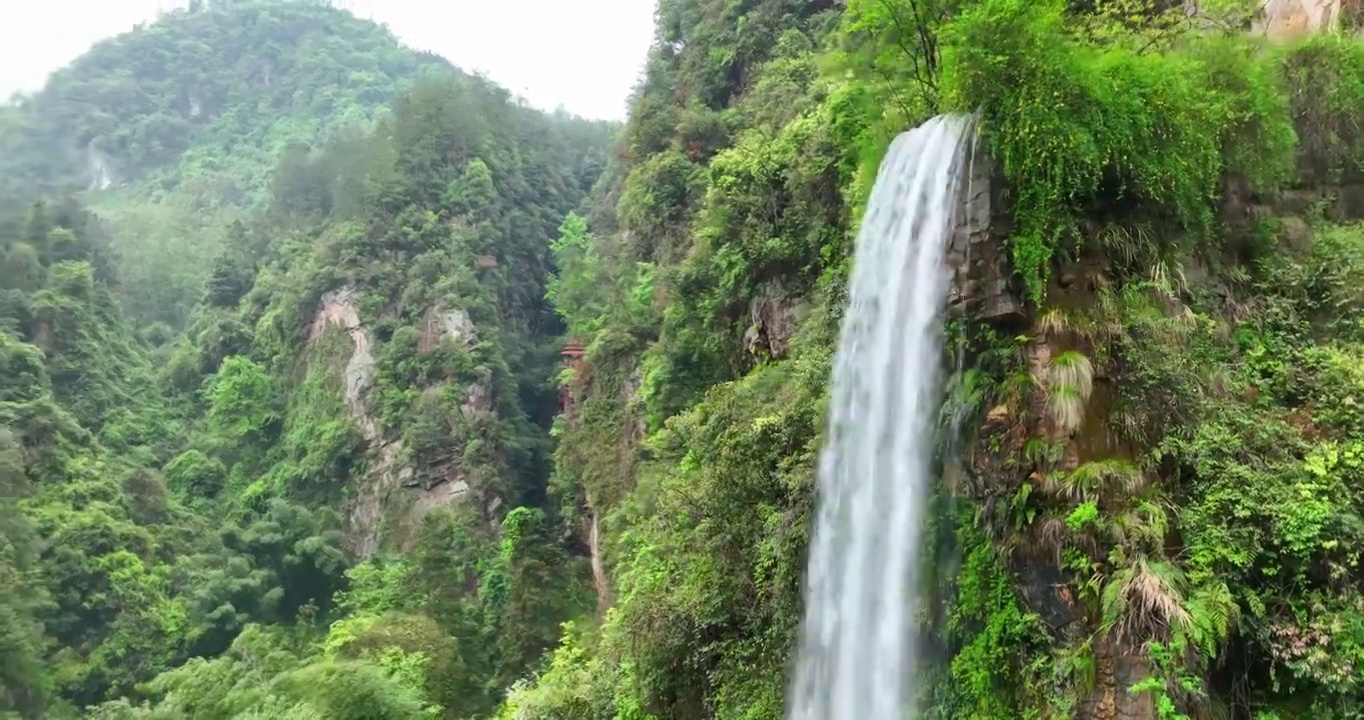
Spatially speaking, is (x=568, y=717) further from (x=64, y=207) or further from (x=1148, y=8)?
(x=64, y=207)

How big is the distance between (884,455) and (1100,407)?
5.82 ft

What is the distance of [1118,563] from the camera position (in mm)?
5410

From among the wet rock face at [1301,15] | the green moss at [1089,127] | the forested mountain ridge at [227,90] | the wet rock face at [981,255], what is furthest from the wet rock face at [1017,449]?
the forested mountain ridge at [227,90]

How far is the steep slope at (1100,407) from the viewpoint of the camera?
5203mm

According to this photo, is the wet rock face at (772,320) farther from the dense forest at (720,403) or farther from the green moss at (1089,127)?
the green moss at (1089,127)

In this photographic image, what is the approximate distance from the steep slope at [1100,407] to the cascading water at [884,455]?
26cm

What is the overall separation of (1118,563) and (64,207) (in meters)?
38.1

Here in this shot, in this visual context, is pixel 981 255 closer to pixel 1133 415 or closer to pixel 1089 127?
pixel 1089 127

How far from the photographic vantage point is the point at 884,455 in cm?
721

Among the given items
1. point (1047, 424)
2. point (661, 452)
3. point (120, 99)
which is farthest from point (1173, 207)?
point (120, 99)

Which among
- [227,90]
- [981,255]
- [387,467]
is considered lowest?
[387,467]

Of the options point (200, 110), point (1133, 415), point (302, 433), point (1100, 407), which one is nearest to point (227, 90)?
point (200, 110)

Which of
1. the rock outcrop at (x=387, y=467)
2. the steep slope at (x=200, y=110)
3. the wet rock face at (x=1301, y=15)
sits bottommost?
the rock outcrop at (x=387, y=467)

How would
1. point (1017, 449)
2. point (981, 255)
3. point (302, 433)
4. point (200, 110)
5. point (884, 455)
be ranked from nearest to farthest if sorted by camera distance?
point (1017, 449)
point (981, 255)
point (884, 455)
point (302, 433)
point (200, 110)
